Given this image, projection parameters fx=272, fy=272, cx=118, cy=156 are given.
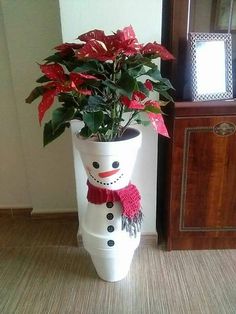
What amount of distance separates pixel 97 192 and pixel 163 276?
68cm

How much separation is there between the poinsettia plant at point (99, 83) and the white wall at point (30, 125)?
2.11ft

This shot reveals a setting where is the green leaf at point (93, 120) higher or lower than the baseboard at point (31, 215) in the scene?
higher

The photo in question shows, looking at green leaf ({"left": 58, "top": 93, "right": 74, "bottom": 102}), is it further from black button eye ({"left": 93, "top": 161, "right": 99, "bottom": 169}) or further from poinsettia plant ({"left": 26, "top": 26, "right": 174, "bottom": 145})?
black button eye ({"left": 93, "top": 161, "right": 99, "bottom": 169})

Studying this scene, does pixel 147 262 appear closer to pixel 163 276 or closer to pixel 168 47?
pixel 163 276

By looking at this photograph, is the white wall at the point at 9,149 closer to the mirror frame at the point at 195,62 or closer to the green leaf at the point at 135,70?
the green leaf at the point at 135,70

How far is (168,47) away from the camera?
155 centimetres

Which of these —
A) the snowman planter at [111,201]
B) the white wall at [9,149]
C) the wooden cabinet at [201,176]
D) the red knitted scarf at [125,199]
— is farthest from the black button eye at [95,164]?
the white wall at [9,149]

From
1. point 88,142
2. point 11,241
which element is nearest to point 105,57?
point 88,142

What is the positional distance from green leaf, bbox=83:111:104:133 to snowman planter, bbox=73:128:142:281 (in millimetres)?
172

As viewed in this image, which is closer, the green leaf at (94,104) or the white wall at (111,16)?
the green leaf at (94,104)

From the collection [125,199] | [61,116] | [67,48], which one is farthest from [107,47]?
[125,199]

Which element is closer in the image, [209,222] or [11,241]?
[209,222]

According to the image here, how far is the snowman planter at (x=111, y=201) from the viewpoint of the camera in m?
1.24

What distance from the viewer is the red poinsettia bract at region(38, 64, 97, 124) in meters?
1.03
